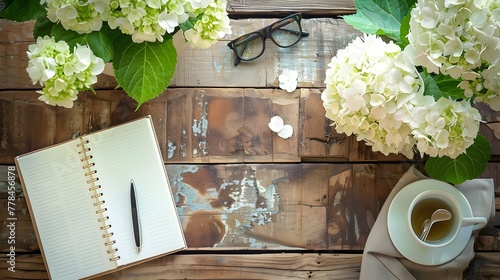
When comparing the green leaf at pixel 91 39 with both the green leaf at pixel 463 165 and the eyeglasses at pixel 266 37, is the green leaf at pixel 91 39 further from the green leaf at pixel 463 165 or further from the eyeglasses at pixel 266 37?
the green leaf at pixel 463 165

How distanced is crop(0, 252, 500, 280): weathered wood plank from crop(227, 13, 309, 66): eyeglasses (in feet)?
1.37

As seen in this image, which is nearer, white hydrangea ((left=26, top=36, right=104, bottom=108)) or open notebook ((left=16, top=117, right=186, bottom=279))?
white hydrangea ((left=26, top=36, right=104, bottom=108))

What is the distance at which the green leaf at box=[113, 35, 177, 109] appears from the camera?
98cm

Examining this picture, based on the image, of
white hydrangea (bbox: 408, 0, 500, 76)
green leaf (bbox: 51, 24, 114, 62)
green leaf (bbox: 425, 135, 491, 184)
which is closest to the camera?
white hydrangea (bbox: 408, 0, 500, 76)

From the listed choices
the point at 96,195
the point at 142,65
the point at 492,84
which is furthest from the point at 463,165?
the point at 96,195

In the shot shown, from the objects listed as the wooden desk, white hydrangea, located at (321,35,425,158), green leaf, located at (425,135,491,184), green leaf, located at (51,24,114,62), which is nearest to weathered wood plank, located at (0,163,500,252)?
the wooden desk

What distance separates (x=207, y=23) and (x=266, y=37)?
31cm

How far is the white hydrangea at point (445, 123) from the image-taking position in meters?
0.92

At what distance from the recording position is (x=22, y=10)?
986 millimetres

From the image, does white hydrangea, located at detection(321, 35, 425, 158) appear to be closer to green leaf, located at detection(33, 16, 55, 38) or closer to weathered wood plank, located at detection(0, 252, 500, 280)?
weathered wood plank, located at detection(0, 252, 500, 280)

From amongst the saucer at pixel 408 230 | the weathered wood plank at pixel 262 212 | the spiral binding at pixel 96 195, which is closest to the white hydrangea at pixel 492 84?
the saucer at pixel 408 230

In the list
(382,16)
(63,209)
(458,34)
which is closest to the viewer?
(458,34)

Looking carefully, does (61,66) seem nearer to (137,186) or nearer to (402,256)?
(137,186)

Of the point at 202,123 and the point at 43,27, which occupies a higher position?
the point at 43,27
